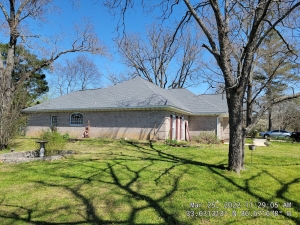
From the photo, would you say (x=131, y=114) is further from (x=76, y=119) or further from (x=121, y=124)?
(x=76, y=119)

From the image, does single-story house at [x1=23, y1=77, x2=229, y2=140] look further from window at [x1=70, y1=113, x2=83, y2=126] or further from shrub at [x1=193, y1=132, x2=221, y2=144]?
Result: shrub at [x1=193, y1=132, x2=221, y2=144]

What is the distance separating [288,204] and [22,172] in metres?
7.00

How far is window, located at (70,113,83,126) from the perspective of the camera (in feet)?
60.8

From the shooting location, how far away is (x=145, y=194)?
194 inches

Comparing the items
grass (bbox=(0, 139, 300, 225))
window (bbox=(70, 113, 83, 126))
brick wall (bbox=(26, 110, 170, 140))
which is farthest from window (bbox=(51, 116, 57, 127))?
grass (bbox=(0, 139, 300, 225))

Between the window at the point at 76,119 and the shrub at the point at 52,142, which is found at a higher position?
the window at the point at 76,119

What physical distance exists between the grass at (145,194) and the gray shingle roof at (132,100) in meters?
8.62

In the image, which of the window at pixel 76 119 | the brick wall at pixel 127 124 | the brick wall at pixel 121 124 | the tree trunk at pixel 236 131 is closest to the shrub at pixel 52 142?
the brick wall at pixel 121 124

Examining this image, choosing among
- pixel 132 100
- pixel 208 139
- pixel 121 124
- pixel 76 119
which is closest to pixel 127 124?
pixel 121 124

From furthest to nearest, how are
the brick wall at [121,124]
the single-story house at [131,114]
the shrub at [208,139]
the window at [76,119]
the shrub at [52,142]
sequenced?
the window at [76,119]
the shrub at [208,139]
the single-story house at [131,114]
the brick wall at [121,124]
the shrub at [52,142]

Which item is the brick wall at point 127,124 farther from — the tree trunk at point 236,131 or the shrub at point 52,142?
the tree trunk at point 236,131

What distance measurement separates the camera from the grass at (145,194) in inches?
154

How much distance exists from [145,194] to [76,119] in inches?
599

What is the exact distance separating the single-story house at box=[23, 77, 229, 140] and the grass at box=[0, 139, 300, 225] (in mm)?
8163
